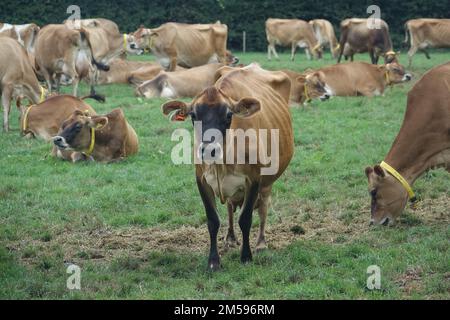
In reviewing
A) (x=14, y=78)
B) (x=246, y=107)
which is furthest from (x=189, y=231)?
(x=14, y=78)

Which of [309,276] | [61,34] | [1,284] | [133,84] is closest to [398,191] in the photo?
[309,276]

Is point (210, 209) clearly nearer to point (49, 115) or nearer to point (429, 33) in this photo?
point (49, 115)

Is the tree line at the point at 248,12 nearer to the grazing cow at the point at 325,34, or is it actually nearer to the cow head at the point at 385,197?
the grazing cow at the point at 325,34

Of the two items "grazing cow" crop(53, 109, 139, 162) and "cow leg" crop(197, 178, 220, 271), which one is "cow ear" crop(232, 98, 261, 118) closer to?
"cow leg" crop(197, 178, 220, 271)

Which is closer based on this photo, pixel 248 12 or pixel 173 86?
pixel 173 86

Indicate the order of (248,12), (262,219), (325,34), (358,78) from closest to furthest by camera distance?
(262,219) < (358,78) < (325,34) < (248,12)

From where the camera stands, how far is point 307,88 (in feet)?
55.2

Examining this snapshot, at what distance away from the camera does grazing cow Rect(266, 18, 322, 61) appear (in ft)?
97.3

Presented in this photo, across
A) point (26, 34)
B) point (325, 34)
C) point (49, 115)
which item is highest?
point (49, 115)

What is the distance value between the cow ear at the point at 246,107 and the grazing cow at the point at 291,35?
2287 cm

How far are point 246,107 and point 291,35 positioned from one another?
23325mm

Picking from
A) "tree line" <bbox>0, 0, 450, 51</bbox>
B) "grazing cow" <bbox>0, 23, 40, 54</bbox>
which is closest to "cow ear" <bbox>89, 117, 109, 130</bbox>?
"grazing cow" <bbox>0, 23, 40, 54</bbox>

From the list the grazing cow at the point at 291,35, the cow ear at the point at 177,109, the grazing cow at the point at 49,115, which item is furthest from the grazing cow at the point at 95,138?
the grazing cow at the point at 291,35

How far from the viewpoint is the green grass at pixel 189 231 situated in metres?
6.61
